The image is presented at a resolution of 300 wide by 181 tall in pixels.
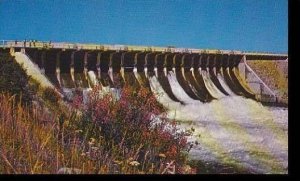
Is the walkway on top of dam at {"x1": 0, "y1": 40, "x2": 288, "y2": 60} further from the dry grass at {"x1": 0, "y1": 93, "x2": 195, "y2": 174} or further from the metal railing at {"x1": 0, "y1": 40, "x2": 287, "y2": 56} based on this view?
the dry grass at {"x1": 0, "y1": 93, "x2": 195, "y2": 174}

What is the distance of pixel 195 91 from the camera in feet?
14.2

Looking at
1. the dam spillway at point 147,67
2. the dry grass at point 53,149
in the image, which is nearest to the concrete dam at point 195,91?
the dam spillway at point 147,67

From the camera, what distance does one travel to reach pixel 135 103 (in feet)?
13.9

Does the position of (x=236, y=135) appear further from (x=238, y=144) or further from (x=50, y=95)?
(x=50, y=95)

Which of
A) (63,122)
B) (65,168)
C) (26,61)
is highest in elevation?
(26,61)

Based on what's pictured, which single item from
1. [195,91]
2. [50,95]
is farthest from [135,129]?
[50,95]

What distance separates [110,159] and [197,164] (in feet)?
1.81

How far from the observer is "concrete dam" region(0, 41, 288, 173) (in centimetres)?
421

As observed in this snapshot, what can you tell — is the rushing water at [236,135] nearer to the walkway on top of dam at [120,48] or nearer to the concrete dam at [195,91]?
the concrete dam at [195,91]

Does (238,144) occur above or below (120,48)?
below

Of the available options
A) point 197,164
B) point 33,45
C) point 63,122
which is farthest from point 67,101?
point 197,164

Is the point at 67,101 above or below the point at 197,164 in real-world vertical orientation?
above

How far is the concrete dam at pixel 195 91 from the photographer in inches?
166
